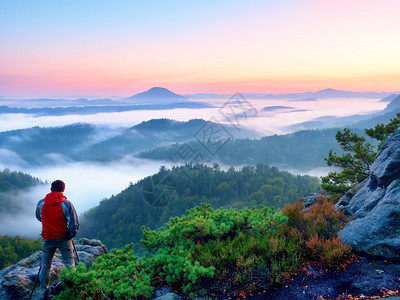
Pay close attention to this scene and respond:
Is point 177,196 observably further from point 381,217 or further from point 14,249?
point 381,217

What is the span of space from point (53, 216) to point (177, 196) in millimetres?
119948

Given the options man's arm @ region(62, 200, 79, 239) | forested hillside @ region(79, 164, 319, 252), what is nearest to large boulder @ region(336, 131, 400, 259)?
man's arm @ region(62, 200, 79, 239)

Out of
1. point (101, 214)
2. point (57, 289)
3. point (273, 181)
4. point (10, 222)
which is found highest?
point (57, 289)

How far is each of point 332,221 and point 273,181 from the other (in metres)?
121

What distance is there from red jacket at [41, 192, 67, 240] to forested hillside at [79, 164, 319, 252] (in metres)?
104

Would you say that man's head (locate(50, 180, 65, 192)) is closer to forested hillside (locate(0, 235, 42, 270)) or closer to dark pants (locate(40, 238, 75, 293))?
dark pants (locate(40, 238, 75, 293))

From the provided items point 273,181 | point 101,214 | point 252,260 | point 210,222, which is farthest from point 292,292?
point 101,214

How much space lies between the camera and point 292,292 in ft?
20.6

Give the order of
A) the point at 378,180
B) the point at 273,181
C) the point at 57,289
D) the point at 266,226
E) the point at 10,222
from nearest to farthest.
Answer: the point at 57,289, the point at 266,226, the point at 378,180, the point at 273,181, the point at 10,222

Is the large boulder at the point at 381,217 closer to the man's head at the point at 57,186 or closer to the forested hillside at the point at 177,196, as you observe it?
the man's head at the point at 57,186

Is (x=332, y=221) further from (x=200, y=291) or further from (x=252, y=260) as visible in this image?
(x=200, y=291)

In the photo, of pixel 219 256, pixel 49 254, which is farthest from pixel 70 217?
pixel 219 256

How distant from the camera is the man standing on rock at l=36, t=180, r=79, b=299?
7109 millimetres

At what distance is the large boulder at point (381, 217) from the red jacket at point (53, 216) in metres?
7.36
